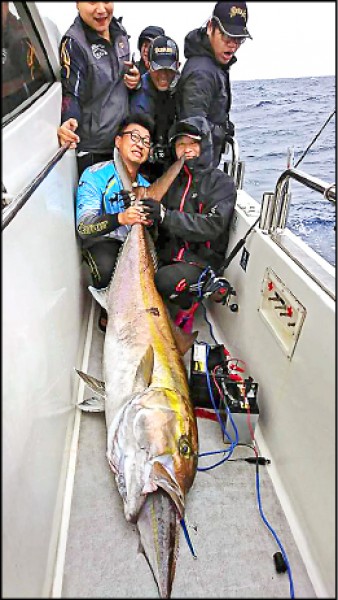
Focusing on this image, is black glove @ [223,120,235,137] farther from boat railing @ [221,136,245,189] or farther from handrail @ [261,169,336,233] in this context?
handrail @ [261,169,336,233]

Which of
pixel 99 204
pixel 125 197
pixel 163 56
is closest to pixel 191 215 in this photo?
pixel 125 197

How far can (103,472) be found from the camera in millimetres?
2062

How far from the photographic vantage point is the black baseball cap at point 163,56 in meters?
2.98

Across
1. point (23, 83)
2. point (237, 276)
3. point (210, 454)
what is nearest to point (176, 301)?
point (237, 276)

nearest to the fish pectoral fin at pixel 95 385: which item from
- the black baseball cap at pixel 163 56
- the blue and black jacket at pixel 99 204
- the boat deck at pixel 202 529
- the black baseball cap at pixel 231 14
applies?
the boat deck at pixel 202 529

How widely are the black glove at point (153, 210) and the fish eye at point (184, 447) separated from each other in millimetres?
1549

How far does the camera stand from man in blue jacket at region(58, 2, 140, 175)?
273cm

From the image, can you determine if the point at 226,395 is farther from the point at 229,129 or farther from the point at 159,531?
the point at 229,129

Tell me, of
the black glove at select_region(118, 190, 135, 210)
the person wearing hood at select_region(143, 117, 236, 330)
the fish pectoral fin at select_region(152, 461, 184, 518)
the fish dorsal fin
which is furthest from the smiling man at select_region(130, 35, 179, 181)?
the fish pectoral fin at select_region(152, 461, 184, 518)

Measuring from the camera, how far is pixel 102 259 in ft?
9.92

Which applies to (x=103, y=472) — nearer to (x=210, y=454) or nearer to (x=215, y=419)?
(x=210, y=454)

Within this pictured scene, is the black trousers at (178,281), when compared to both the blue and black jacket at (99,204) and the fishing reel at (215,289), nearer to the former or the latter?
the fishing reel at (215,289)

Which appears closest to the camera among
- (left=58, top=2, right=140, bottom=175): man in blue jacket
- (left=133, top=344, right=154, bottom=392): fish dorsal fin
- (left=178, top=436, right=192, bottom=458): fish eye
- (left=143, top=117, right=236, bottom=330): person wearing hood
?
(left=178, top=436, right=192, bottom=458): fish eye

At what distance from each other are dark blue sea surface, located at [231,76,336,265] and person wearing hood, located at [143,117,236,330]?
335 millimetres
